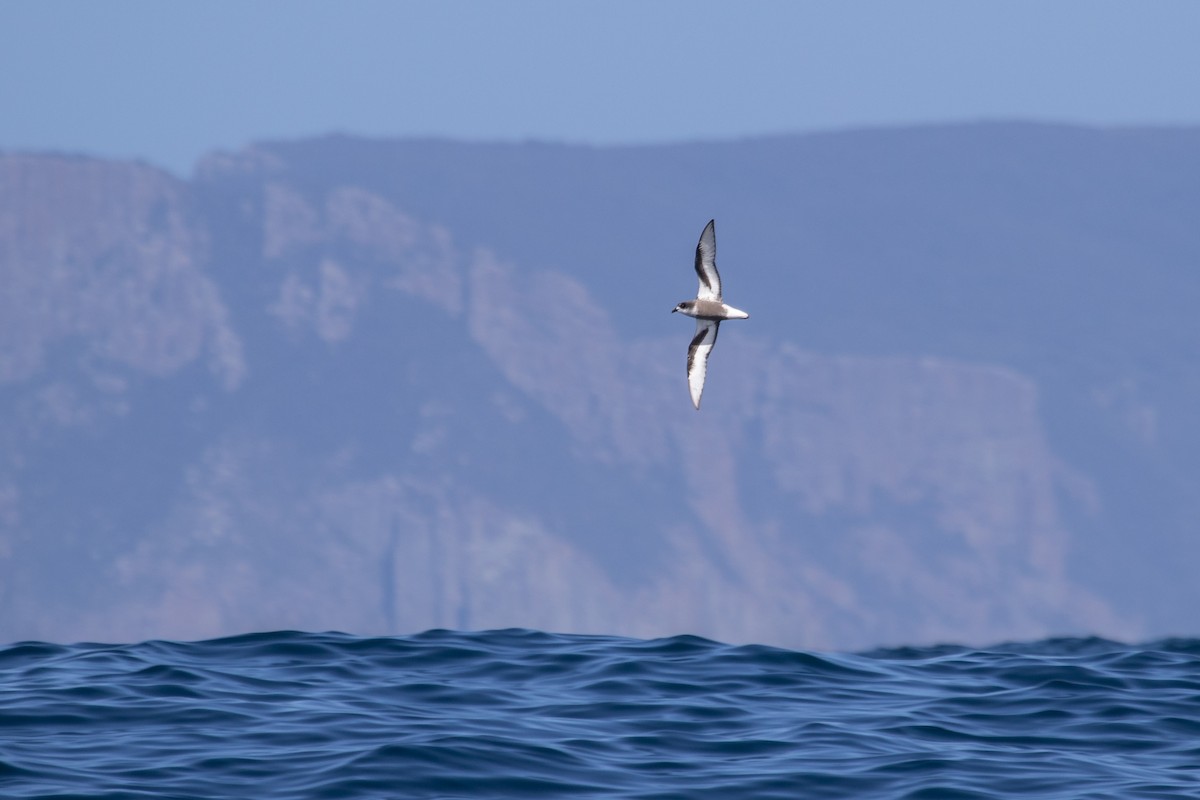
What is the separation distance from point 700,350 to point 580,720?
749cm

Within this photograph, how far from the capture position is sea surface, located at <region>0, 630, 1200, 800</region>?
15.2m

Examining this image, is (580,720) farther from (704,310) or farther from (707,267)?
(704,310)

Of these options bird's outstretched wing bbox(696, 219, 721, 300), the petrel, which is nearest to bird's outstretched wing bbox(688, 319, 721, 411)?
the petrel

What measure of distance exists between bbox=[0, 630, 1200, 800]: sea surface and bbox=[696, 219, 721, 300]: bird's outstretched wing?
4382mm

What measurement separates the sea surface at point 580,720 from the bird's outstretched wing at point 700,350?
3.61 meters

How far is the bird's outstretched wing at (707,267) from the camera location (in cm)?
2177

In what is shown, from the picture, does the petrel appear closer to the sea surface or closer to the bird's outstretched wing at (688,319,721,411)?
the bird's outstretched wing at (688,319,721,411)

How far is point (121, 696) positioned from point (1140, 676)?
1047cm

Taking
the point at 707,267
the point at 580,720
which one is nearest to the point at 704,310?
the point at 707,267

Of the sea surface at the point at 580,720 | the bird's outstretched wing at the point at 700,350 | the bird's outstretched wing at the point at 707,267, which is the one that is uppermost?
the bird's outstretched wing at the point at 707,267

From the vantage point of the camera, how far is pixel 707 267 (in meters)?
22.3

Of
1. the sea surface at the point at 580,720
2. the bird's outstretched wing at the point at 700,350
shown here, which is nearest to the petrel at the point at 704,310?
the bird's outstretched wing at the point at 700,350

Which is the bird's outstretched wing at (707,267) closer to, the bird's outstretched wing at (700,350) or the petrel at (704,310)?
the petrel at (704,310)

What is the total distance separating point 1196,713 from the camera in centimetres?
1825
